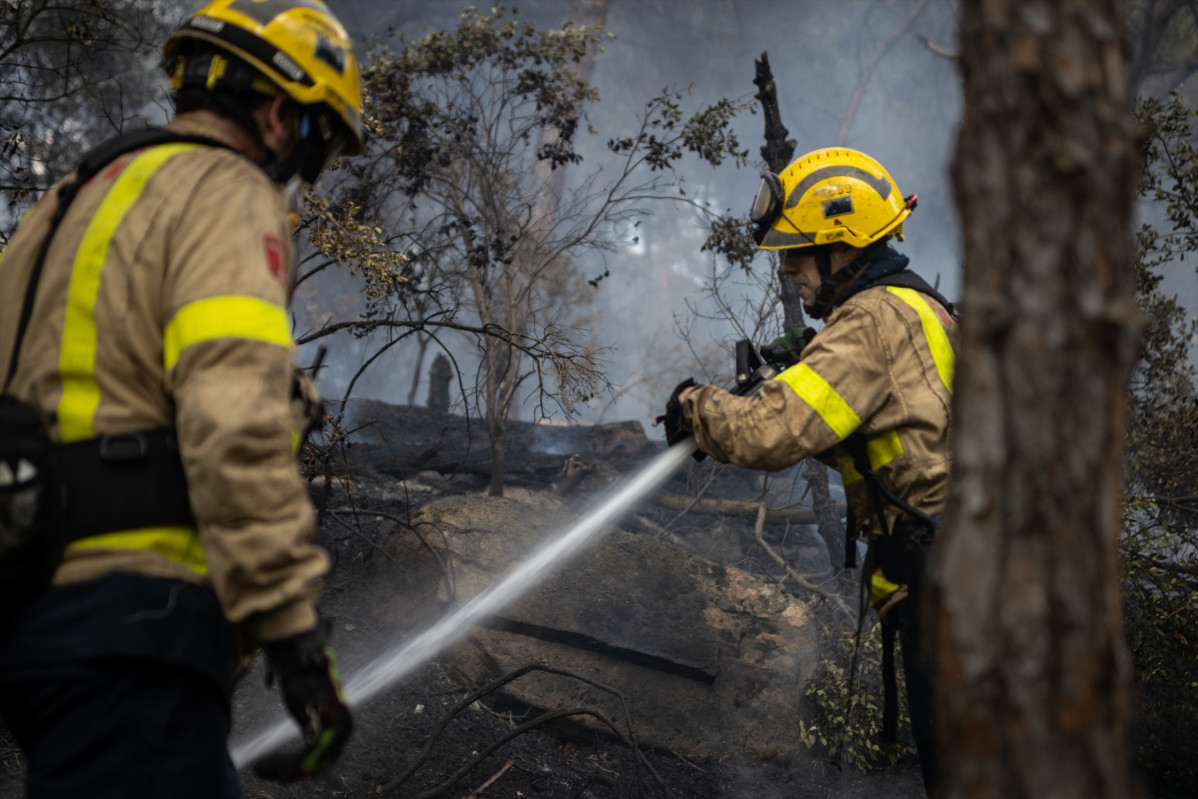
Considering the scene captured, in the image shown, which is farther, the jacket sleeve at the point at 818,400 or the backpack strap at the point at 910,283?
the backpack strap at the point at 910,283

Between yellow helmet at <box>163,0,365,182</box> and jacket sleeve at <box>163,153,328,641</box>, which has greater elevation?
yellow helmet at <box>163,0,365,182</box>

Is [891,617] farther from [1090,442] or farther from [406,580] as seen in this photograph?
[406,580]

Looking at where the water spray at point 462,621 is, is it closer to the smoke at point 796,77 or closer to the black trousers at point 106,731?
the black trousers at point 106,731

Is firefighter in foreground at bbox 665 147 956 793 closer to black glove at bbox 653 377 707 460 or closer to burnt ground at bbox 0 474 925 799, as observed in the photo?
black glove at bbox 653 377 707 460

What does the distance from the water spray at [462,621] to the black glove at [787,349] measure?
66cm

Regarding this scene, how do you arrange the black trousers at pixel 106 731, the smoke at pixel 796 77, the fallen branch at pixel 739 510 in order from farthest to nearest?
the smoke at pixel 796 77
the fallen branch at pixel 739 510
the black trousers at pixel 106 731

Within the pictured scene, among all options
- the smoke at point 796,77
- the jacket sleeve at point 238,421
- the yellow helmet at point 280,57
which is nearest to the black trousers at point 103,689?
the jacket sleeve at point 238,421

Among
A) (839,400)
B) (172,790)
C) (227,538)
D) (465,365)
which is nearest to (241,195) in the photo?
(227,538)

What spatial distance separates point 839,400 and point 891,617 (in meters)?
0.83

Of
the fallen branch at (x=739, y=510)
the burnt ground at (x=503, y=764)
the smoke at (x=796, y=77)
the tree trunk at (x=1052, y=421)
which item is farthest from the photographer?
the smoke at (x=796, y=77)

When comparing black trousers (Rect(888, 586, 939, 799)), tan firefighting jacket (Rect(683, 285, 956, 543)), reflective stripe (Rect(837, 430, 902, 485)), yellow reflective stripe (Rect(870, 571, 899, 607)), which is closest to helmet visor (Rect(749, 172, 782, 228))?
tan firefighting jacket (Rect(683, 285, 956, 543))

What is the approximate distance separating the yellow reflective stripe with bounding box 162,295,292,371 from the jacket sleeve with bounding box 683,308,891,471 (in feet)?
5.28

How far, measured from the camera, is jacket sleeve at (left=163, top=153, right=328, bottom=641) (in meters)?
1.28

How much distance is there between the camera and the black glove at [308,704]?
4.45 ft
